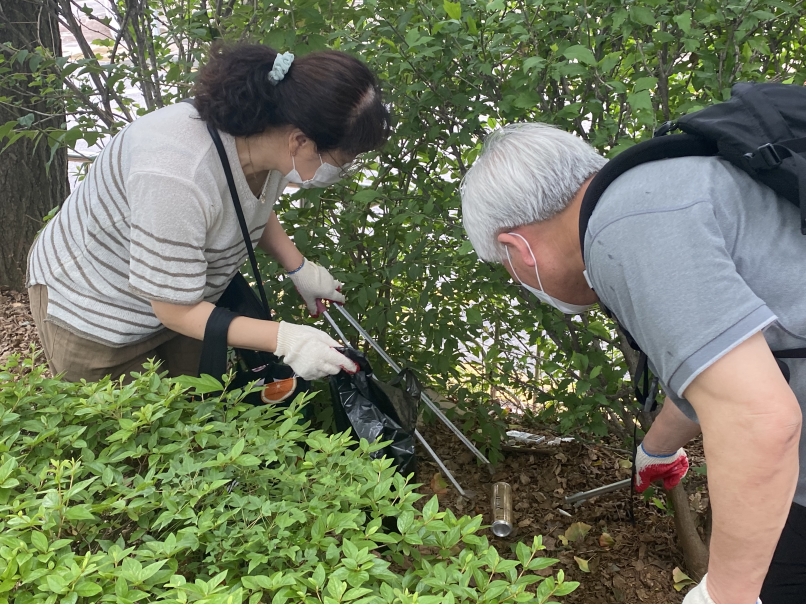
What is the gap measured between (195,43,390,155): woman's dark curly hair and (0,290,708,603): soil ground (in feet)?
5.38

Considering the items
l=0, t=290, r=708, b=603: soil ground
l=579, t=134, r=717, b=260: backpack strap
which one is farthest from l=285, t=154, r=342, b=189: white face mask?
l=0, t=290, r=708, b=603: soil ground

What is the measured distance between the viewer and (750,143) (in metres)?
1.29

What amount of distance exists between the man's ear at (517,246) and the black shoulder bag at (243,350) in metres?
0.92

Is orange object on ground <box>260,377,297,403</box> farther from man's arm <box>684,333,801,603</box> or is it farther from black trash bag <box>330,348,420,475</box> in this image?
man's arm <box>684,333,801,603</box>

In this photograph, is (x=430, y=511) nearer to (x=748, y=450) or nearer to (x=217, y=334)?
(x=748, y=450)

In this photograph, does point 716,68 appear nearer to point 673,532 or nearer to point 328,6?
point 328,6

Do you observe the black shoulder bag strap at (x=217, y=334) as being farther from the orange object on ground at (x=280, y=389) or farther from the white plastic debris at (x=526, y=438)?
the white plastic debris at (x=526, y=438)

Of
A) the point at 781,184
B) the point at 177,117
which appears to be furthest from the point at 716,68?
the point at 177,117

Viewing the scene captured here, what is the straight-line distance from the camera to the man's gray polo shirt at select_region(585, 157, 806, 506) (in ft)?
3.89

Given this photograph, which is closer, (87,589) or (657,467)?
(87,589)

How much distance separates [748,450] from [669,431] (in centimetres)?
92

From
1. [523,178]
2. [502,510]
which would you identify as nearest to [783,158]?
[523,178]

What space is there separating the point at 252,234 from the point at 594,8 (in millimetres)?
1427

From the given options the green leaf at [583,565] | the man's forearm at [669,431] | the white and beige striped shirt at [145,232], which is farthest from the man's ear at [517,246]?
the green leaf at [583,565]
